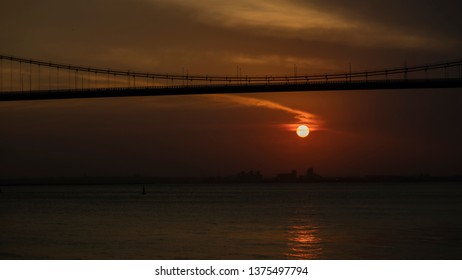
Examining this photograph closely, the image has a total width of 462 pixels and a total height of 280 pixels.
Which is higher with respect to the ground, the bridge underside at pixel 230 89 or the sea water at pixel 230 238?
Result: the bridge underside at pixel 230 89

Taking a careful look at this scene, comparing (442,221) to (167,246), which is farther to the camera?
(442,221)

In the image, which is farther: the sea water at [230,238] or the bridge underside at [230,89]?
the bridge underside at [230,89]

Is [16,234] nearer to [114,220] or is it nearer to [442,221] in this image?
[114,220]

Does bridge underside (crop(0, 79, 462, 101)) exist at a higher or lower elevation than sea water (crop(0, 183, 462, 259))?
higher

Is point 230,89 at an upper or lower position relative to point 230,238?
upper

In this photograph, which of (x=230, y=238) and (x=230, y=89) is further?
(x=230, y=89)

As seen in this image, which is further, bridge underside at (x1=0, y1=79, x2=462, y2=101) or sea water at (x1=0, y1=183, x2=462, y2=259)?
bridge underside at (x1=0, y1=79, x2=462, y2=101)
